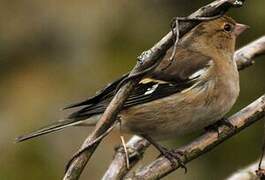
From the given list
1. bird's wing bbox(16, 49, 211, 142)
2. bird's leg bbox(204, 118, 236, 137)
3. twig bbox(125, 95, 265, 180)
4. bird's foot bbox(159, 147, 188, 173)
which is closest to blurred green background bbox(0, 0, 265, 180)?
bird's wing bbox(16, 49, 211, 142)

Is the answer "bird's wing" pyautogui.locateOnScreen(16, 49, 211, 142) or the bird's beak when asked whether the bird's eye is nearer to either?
the bird's beak

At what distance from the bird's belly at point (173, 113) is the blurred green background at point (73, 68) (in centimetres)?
165

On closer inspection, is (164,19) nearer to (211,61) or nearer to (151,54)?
(211,61)

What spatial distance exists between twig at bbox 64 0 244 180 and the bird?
47.1 inches

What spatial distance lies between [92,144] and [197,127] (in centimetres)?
142

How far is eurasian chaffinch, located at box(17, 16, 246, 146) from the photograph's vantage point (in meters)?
4.57

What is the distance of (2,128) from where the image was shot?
709cm

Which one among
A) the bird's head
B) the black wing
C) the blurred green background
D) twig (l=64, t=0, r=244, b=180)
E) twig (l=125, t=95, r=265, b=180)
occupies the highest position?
twig (l=64, t=0, r=244, b=180)

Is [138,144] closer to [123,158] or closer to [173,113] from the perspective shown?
[173,113]

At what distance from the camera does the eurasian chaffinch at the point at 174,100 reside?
457cm

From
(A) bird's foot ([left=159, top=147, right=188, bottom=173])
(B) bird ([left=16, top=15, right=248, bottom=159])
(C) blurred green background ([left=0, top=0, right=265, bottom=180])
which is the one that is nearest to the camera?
(A) bird's foot ([left=159, top=147, right=188, bottom=173])

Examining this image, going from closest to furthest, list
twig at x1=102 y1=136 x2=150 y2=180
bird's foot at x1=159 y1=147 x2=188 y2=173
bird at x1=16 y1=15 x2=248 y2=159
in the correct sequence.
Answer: twig at x1=102 y1=136 x2=150 y2=180 → bird's foot at x1=159 y1=147 x2=188 y2=173 → bird at x1=16 y1=15 x2=248 y2=159

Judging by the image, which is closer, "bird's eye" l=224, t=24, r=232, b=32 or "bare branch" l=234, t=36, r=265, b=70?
"bare branch" l=234, t=36, r=265, b=70

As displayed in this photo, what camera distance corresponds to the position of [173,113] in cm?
463
